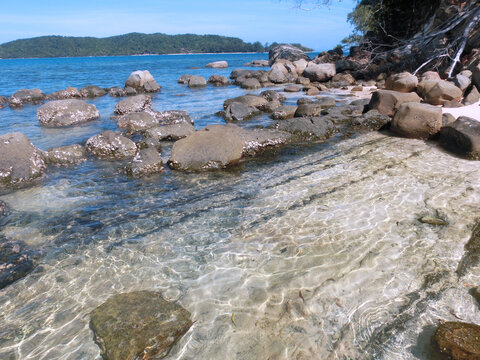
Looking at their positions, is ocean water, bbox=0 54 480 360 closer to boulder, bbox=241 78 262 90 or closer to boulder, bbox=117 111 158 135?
boulder, bbox=117 111 158 135

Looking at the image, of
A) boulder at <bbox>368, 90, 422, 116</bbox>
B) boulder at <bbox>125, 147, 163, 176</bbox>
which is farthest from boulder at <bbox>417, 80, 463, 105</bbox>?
boulder at <bbox>125, 147, 163, 176</bbox>

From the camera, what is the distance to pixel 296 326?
10.4ft

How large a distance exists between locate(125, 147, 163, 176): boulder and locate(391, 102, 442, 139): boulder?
22.5ft

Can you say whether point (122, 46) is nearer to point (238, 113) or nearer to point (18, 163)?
point (238, 113)

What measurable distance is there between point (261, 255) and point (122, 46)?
15040 cm

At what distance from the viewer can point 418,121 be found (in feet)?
29.2

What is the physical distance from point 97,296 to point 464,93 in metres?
13.9

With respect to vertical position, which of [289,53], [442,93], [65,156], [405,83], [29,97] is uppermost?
[289,53]

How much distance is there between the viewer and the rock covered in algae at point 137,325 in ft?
9.52

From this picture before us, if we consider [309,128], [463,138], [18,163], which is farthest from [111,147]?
[463,138]

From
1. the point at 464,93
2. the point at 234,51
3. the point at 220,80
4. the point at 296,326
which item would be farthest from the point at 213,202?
the point at 234,51

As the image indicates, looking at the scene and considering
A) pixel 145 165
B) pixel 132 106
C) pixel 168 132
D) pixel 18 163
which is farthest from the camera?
pixel 132 106

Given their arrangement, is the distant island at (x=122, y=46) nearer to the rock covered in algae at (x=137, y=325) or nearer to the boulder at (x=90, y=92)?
the boulder at (x=90, y=92)

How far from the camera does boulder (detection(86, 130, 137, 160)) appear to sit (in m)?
8.41
